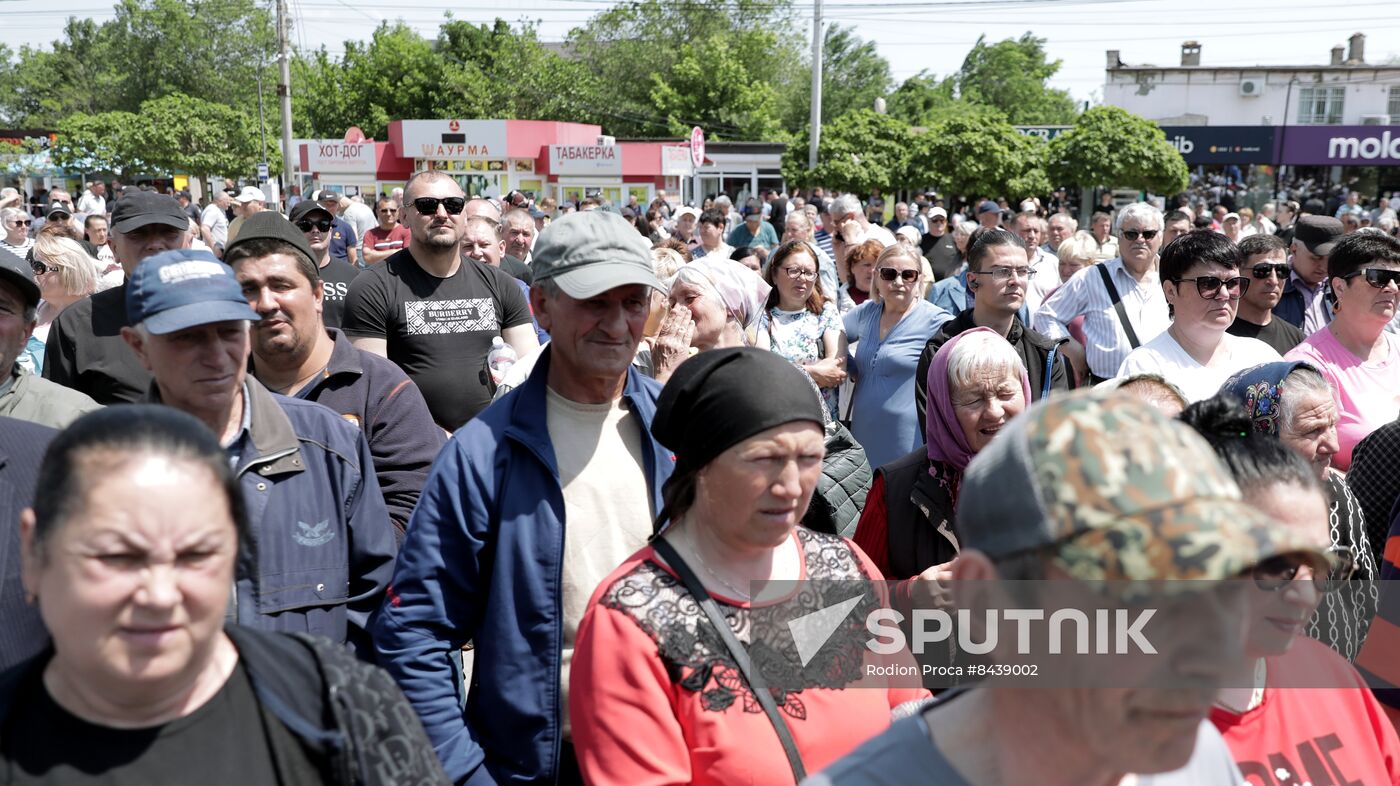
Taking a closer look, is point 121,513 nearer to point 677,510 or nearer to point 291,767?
point 291,767

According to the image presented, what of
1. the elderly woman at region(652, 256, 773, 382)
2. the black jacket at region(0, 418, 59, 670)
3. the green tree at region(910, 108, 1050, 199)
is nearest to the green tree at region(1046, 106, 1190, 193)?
the green tree at region(910, 108, 1050, 199)

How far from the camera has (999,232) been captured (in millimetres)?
6016

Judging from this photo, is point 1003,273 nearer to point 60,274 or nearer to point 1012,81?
Result: point 60,274

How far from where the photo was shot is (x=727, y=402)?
2289mm

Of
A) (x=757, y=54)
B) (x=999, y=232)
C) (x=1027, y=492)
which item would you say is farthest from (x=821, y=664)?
(x=757, y=54)

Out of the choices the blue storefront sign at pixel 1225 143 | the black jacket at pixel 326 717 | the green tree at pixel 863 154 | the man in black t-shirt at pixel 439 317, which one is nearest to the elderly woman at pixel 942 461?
the black jacket at pixel 326 717

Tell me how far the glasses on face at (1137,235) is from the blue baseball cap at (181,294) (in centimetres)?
535

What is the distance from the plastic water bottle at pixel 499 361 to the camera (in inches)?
198

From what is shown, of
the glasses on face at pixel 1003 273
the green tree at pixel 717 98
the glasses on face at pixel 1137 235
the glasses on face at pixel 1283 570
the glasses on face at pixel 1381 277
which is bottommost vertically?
the glasses on face at pixel 1283 570

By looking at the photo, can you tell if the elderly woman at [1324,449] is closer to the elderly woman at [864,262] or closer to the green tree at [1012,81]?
the elderly woman at [864,262]

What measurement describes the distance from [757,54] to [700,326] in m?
69.9

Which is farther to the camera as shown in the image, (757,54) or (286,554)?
(757,54)

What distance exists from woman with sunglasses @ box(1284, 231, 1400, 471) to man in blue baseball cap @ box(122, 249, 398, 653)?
385 cm

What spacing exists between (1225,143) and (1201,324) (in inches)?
1676
